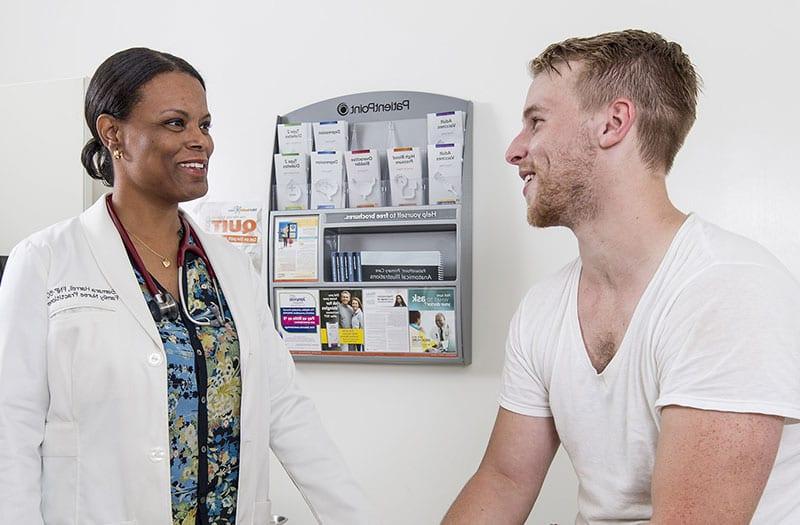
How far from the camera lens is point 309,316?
2.21 m

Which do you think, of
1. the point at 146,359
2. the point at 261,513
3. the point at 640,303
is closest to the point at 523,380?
the point at 640,303

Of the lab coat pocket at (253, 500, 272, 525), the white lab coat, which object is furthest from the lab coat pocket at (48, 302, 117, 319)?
the lab coat pocket at (253, 500, 272, 525)

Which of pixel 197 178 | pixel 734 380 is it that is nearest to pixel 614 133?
pixel 734 380

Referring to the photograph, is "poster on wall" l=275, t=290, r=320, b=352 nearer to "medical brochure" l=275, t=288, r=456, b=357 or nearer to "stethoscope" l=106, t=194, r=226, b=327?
"medical brochure" l=275, t=288, r=456, b=357

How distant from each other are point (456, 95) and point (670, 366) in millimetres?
1191

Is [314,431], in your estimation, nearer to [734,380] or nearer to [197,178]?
[197,178]

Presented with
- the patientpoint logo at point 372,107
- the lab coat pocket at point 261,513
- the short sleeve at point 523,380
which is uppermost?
the patientpoint logo at point 372,107

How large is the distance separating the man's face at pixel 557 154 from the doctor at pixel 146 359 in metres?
0.58

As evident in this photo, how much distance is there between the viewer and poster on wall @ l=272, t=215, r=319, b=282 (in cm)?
→ 219

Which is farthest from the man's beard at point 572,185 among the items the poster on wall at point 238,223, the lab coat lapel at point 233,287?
the poster on wall at point 238,223

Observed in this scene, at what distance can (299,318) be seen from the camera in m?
2.22

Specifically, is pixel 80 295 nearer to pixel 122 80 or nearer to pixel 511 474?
pixel 122 80

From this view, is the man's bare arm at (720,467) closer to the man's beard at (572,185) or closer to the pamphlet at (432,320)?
the man's beard at (572,185)

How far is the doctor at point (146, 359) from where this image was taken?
1.24 meters
